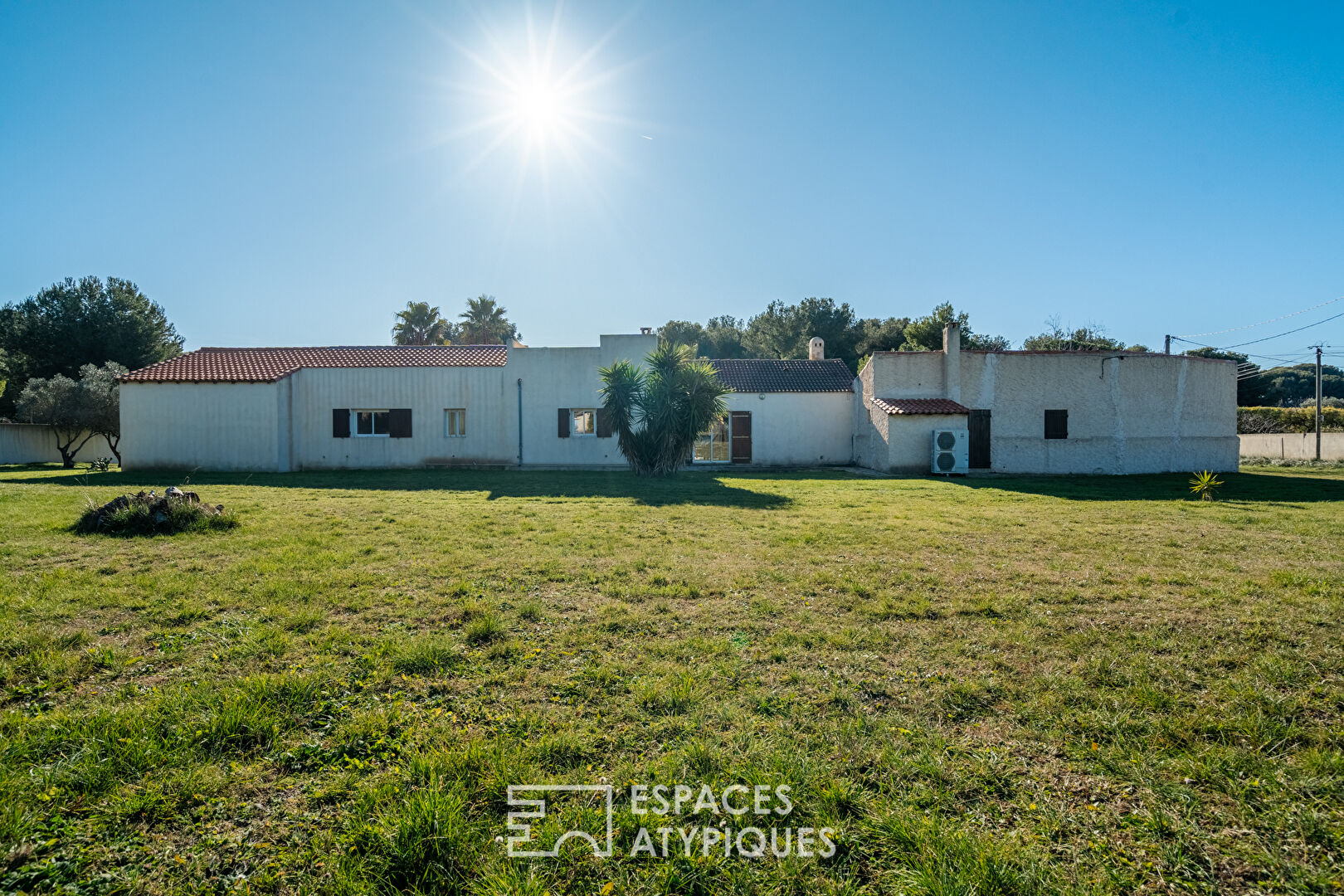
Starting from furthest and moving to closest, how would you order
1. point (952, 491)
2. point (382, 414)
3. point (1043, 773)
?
1. point (382, 414)
2. point (952, 491)
3. point (1043, 773)

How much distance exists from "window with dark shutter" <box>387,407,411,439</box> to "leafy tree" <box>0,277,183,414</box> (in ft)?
73.1

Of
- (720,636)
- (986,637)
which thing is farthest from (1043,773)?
(720,636)

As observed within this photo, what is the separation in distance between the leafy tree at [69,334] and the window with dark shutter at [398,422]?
22283 millimetres

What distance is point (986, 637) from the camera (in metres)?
4.01

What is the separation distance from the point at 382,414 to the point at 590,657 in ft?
66.5

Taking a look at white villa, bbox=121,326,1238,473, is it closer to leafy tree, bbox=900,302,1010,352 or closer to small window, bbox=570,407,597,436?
Result: small window, bbox=570,407,597,436

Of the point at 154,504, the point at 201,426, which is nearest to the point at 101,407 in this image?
the point at 201,426

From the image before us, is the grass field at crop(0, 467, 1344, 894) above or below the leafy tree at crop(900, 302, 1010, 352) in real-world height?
below

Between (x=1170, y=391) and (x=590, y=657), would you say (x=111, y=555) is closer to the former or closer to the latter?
(x=590, y=657)

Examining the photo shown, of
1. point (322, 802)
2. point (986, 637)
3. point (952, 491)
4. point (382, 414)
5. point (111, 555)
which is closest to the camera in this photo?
point (322, 802)

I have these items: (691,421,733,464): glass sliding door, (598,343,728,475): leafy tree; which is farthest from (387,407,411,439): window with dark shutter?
(691,421,733,464): glass sliding door

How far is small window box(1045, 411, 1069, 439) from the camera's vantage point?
19328 millimetres

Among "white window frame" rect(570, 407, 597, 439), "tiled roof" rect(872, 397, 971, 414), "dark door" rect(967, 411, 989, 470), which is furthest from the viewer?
"white window frame" rect(570, 407, 597, 439)

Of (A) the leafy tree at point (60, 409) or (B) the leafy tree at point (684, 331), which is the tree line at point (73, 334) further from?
(B) the leafy tree at point (684, 331)
